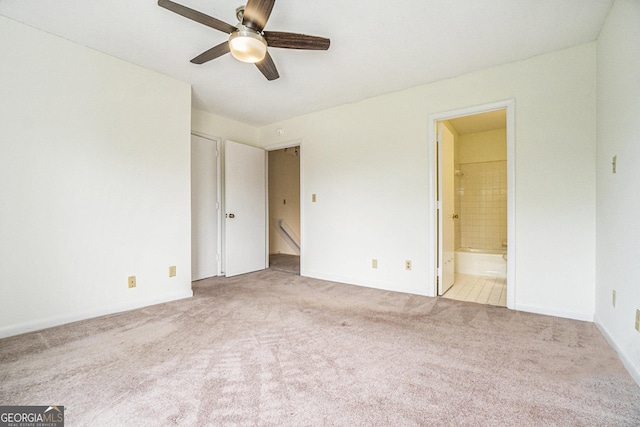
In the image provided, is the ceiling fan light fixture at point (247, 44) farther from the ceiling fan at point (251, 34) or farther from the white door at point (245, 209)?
the white door at point (245, 209)

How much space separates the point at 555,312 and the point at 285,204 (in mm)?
5243

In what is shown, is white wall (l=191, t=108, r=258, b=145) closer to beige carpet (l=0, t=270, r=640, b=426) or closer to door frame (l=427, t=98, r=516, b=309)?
beige carpet (l=0, t=270, r=640, b=426)

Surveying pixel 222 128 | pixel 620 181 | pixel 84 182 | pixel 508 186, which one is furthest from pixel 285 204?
pixel 620 181

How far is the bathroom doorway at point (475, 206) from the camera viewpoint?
3043mm

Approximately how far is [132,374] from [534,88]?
152 inches

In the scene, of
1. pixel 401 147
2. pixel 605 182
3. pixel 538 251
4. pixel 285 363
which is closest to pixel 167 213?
pixel 285 363

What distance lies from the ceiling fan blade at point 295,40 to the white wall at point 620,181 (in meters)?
1.84

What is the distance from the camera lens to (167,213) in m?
2.94

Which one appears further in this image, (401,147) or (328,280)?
(328,280)

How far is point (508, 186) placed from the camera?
265 centimetres

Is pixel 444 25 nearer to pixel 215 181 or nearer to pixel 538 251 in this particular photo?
pixel 538 251

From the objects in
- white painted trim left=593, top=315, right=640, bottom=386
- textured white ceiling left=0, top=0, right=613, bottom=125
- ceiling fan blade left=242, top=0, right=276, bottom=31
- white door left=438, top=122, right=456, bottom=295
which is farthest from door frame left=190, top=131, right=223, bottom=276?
white painted trim left=593, top=315, right=640, bottom=386

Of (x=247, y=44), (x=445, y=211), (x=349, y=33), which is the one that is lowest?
(x=445, y=211)

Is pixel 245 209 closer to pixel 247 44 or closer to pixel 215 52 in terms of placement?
pixel 215 52
